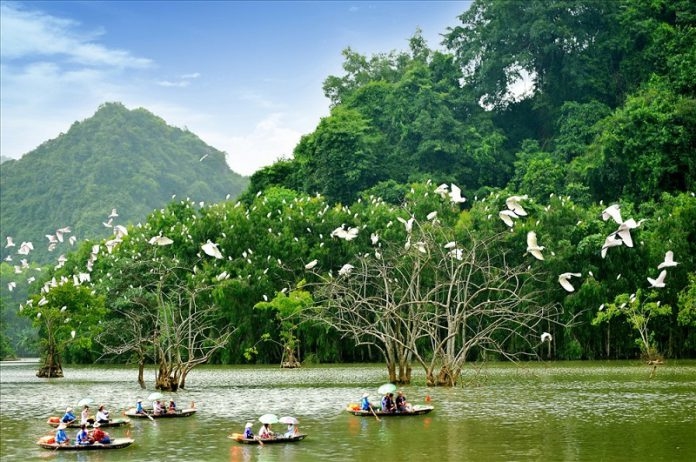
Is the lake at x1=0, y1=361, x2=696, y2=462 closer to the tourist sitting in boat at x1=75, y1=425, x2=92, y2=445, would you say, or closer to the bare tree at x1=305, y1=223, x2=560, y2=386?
the tourist sitting in boat at x1=75, y1=425, x2=92, y2=445

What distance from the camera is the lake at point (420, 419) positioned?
15.0 meters

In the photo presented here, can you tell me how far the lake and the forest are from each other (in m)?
1.78

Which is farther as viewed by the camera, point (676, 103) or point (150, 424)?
point (676, 103)

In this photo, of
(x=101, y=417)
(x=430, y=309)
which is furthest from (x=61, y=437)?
(x=430, y=309)

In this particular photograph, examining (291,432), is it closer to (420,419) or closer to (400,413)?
(420,419)

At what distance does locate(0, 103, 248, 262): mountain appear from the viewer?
92.4 metres

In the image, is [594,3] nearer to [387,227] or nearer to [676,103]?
[676,103]

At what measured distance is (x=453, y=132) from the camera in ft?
190

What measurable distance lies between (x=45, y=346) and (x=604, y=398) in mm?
25771

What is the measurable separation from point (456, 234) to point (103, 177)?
6634 centimetres

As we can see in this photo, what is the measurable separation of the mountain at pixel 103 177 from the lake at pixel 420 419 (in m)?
59.5

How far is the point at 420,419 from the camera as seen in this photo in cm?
1917

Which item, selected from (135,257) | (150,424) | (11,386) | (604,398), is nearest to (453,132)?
(135,257)

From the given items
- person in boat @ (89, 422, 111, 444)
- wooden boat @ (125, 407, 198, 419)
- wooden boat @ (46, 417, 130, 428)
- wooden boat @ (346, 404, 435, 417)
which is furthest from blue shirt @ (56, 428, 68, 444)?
wooden boat @ (346, 404, 435, 417)
